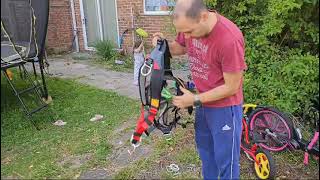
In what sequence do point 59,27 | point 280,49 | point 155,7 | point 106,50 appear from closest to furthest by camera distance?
point 280,49, point 155,7, point 106,50, point 59,27

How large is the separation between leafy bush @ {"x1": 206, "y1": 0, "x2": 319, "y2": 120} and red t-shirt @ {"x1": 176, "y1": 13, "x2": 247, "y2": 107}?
3.36 ft

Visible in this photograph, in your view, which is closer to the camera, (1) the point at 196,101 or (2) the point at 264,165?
(1) the point at 196,101

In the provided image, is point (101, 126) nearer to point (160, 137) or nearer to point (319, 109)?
point (160, 137)

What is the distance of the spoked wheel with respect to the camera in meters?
3.51

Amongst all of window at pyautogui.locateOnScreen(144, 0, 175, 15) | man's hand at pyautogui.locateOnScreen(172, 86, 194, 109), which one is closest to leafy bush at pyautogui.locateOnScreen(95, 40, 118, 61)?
window at pyautogui.locateOnScreen(144, 0, 175, 15)

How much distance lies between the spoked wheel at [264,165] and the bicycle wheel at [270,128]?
0.12 meters

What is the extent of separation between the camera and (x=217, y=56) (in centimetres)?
252

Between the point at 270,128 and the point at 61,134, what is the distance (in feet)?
8.34

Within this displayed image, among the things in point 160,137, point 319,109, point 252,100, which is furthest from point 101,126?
point 319,109

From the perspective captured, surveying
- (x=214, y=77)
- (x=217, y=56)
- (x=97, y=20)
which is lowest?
(x=97, y=20)

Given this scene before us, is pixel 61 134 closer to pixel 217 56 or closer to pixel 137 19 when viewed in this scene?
pixel 217 56

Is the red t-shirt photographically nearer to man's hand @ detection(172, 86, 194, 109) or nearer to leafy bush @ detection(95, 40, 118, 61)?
man's hand @ detection(172, 86, 194, 109)

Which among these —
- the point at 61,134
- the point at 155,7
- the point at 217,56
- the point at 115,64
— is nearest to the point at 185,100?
the point at 217,56

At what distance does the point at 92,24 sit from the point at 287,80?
735 cm
